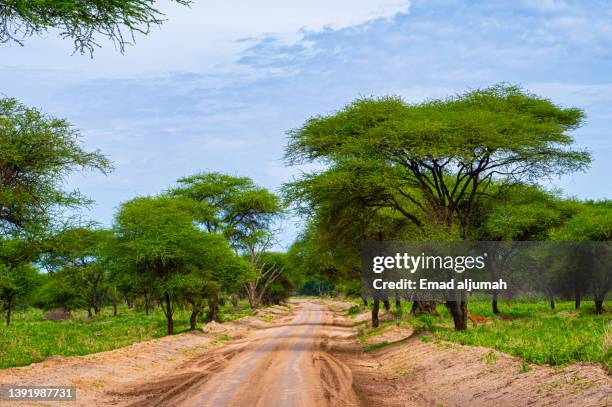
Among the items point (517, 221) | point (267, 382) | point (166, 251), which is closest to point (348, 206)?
point (166, 251)

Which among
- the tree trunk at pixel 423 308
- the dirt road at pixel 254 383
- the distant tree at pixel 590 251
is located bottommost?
the tree trunk at pixel 423 308

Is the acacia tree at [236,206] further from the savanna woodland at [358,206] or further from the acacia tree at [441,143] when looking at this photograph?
the acacia tree at [441,143]

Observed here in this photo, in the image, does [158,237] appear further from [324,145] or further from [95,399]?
[95,399]

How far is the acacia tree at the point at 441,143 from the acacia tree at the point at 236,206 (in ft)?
99.4

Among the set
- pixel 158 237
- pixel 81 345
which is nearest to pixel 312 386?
pixel 81 345

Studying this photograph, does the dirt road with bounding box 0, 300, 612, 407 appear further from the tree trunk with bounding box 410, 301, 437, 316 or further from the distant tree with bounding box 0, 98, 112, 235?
the tree trunk with bounding box 410, 301, 437, 316

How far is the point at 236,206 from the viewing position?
6325 centimetres

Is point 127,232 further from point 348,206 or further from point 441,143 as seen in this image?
point 441,143

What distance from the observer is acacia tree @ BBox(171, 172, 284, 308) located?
61.5 meters

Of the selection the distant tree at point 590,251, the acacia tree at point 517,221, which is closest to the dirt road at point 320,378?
the acacia tree at point 517,221

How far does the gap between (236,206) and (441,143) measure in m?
38.5

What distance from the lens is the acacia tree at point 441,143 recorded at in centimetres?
2728

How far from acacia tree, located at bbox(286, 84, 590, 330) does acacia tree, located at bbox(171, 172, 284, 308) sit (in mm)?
30296

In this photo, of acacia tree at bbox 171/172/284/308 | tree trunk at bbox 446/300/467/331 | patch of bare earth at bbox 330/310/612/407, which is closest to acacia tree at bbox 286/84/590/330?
tree trunk at bbox 446/300/467/331
